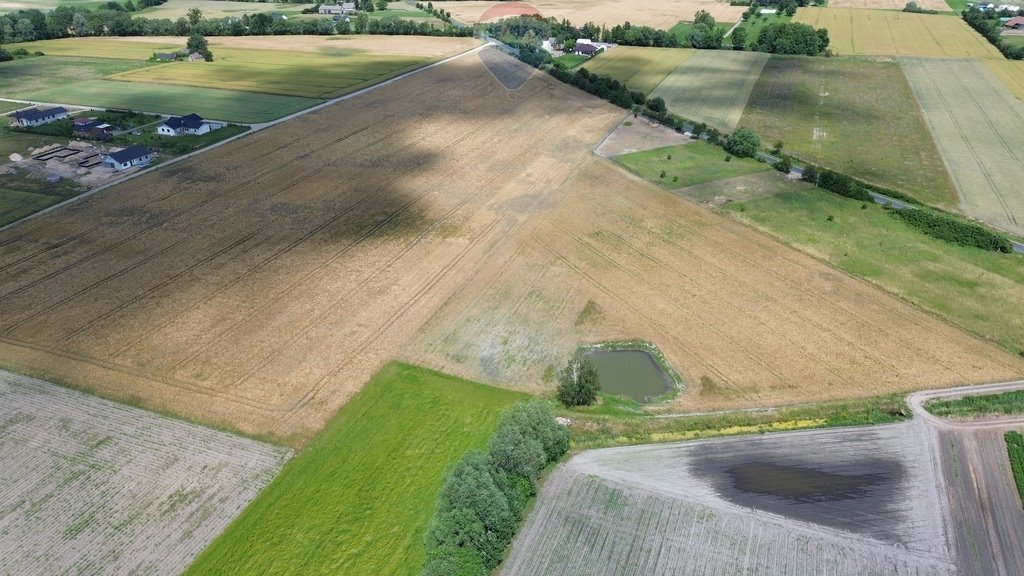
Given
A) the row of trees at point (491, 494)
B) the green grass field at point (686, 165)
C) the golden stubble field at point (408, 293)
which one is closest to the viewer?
the row of trees at point (491, 494)

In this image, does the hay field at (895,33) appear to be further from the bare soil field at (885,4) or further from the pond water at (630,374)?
the pond water at (630,374)

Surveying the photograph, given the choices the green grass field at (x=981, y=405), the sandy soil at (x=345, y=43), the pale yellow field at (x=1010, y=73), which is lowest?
the green grass field at (x=981, y=405)

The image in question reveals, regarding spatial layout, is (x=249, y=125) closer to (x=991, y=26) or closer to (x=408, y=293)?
(x=408, y=293)

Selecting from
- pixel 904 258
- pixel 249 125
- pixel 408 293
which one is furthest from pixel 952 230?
pixel 249 125

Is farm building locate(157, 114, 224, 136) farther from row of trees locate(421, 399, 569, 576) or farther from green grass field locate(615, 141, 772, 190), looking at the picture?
row of trees locate(421, 399, 569, 576)

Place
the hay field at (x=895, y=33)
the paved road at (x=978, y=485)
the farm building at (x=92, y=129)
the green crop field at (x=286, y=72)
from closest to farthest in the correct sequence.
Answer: the paved road at (x=978, y=485) < the farm building at (x=92, y=129) < the green crop field at (x=286, y=72) < the hay field at (x=895, y=33)

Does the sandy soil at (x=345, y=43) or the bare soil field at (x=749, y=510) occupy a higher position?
the sandy soil at (x=345, y=43)

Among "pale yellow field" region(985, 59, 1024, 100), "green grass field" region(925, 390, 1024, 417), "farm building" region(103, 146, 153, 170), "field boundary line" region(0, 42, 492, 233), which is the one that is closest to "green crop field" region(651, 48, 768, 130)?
"pale yellow field" region(985, 59, 1024, 100)

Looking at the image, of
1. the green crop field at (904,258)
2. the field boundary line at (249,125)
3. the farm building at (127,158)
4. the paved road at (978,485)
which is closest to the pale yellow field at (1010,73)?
the green crop field at (904,258)
